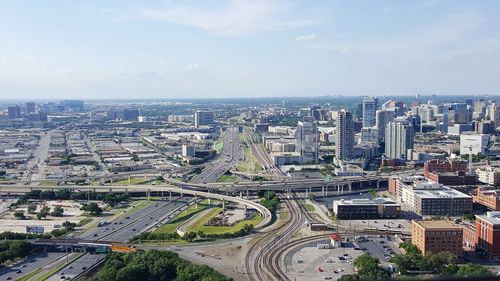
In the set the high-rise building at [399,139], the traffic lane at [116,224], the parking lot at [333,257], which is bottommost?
the traffic lane at [116,224]

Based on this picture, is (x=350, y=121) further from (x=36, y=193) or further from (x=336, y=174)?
(x=36, y=193)

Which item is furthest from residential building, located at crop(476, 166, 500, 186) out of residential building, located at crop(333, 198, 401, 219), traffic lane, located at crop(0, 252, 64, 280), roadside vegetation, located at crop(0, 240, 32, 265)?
roadside vegetation, located at crop(0, 240, 32, 265)

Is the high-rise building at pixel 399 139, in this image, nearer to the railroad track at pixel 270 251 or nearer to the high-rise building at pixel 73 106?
the railroad track at pixel 270 251

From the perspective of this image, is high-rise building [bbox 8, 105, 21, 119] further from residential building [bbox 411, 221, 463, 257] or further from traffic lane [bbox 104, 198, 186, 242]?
residential building [bbox 411, 221, 463, 257]

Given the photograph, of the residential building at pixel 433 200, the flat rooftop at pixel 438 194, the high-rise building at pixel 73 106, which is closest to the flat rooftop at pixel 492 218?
the residential building at pixel 433 200

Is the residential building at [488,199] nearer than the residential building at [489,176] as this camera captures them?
Yes
